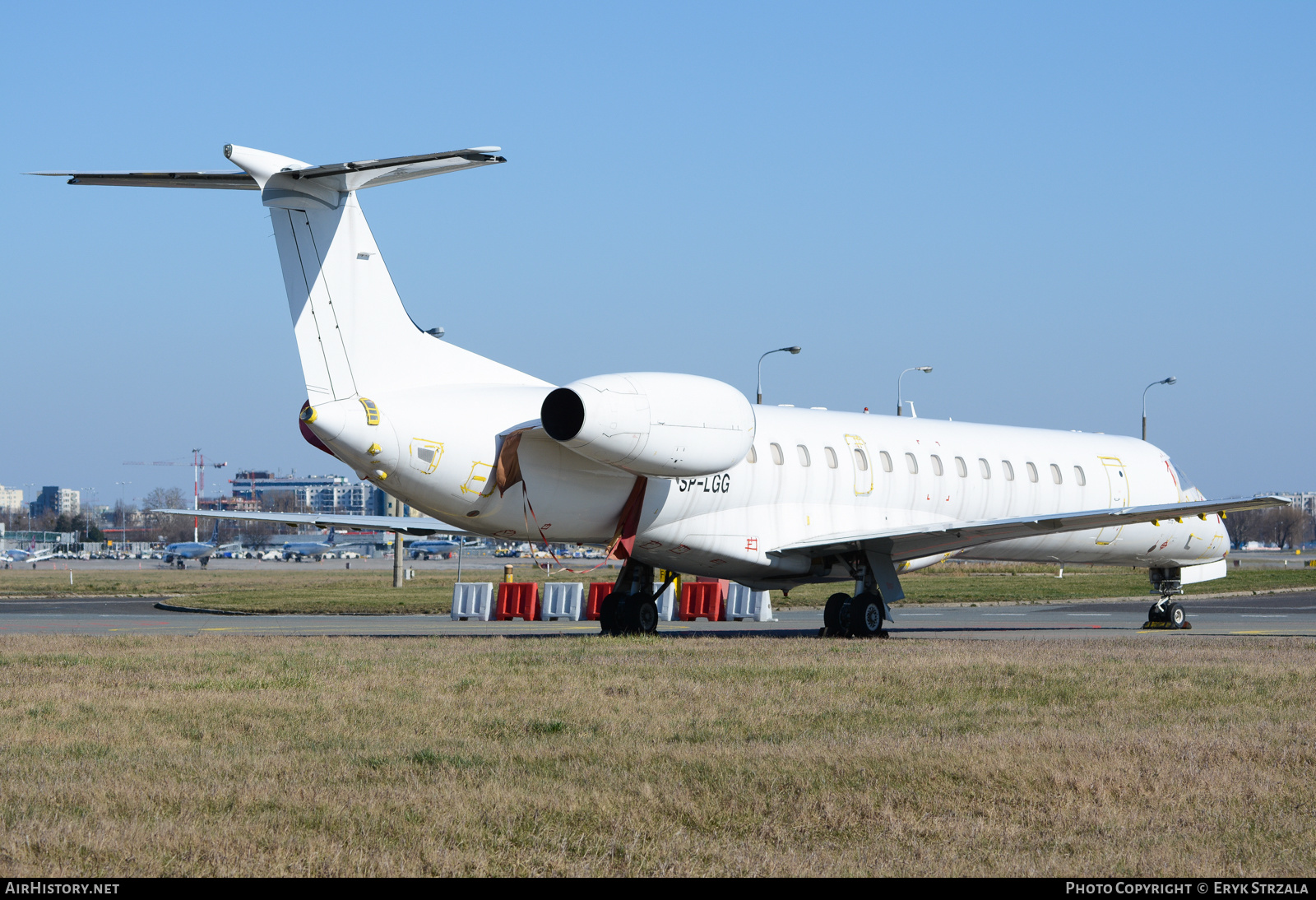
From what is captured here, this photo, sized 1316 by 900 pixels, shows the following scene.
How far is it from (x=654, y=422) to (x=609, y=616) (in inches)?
185

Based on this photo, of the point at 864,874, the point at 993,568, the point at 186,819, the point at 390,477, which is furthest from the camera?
the point at 993,568

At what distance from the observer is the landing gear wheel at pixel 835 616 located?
2148cm

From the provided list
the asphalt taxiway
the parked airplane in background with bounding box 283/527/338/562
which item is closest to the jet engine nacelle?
the asphalt taxiway

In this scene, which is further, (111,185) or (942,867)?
(111,185)

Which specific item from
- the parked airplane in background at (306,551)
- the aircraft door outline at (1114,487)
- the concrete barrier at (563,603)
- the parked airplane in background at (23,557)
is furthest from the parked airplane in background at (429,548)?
the aircraft door outline at (1114,487)

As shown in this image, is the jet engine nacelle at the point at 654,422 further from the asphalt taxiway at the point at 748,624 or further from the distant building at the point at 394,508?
the asphalt taxiway at the point at 748,624

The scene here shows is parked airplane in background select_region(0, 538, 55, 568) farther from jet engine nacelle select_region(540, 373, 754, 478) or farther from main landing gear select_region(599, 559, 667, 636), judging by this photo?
jet engine nacelle select_region(540, 373, 754, 478)

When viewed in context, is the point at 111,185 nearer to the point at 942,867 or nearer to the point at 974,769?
the point at 974,769

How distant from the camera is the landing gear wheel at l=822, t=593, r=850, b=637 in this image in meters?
21.5

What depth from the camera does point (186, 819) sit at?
6.75 metres

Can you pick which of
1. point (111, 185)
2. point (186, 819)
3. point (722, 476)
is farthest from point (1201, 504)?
point (186, 819)

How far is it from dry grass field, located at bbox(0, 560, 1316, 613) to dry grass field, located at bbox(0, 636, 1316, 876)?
20.6 m

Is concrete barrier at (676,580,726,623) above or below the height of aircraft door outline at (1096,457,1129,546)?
below

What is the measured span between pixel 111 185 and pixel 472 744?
933 centimetres
